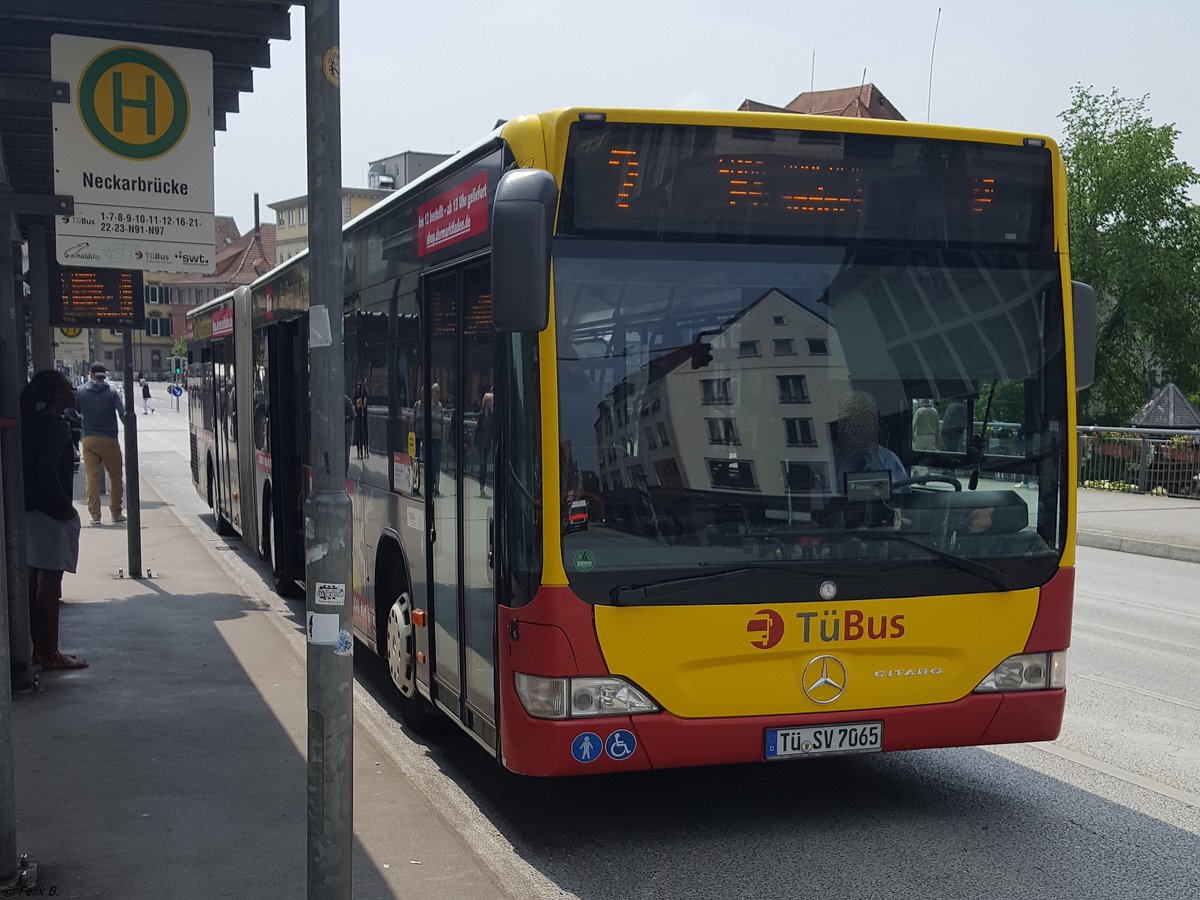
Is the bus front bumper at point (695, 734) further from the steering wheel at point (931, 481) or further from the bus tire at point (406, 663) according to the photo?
the bus tire at point (406, 663)

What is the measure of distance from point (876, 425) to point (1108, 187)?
51471 millimetres

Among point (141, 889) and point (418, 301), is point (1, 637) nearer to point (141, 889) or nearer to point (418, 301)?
point (141, 889)

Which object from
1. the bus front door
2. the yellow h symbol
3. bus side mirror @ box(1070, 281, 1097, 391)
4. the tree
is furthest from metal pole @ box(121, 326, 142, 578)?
the tree

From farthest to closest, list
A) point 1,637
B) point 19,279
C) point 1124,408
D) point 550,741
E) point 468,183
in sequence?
point 1124,408 < point 19,279 < point 468,183 < point 550,741 < point 1,637

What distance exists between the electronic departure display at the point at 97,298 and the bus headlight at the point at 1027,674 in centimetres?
1137

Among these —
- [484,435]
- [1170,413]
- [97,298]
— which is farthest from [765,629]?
[1170,413]

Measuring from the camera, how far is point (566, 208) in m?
5.33

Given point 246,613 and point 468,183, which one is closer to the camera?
point 468,183

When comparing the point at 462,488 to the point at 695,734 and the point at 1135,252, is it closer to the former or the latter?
the point at 695,734

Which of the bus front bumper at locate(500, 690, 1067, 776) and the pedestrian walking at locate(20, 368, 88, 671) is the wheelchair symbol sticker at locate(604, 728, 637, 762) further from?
the pedestrian walking at locate(20, 368, 88, 671)

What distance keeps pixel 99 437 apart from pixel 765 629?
15.9 m

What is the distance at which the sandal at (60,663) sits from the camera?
8.88 m

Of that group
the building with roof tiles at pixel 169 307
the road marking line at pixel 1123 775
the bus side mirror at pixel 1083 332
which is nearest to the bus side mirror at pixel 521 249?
the bus side mirror at pixel 1083 332

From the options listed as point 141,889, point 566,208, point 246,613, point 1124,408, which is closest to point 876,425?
point 566,208
